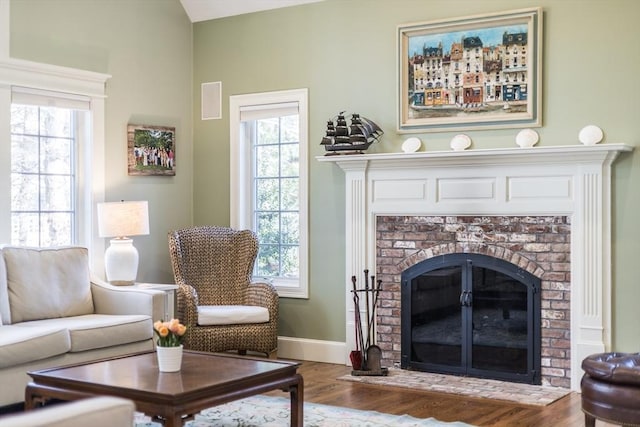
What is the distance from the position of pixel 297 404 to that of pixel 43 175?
9.72 feet

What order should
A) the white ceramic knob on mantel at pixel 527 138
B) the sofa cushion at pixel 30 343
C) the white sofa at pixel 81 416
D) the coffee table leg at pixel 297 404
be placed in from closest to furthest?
the white sofa at pixel 81 416 < the coffee table leg at pixel 297 404 < the sofa cushion at pixel 30 343 < the white ceramic knob on mantel at pixel 527 138

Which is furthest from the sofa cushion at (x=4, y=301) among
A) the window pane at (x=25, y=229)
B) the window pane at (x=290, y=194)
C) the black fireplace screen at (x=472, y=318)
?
the black fireplace screen at (x=472, y=318)

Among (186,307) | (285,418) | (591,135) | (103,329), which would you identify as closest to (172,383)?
(285,418)

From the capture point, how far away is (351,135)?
20.2 ft

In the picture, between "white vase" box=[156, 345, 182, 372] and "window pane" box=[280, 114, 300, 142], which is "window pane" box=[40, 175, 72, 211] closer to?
"window pane" box=[280, 114, 300, 142]

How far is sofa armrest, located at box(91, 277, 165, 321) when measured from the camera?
5.43 metres

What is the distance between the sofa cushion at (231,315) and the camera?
609 centimetres

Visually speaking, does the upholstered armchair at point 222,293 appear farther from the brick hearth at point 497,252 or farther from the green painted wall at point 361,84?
the brick hearth at point 497,252

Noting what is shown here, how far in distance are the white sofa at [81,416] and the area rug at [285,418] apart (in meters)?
2.81

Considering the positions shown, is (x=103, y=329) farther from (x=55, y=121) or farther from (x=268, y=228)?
(x=268, y=228)

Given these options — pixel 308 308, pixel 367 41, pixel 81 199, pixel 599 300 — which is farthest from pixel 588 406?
pixel 81 199

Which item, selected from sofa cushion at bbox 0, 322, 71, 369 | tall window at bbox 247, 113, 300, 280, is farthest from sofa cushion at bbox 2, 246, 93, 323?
tall window at bbox 247, 113, 300, 280

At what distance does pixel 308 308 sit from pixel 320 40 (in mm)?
2129

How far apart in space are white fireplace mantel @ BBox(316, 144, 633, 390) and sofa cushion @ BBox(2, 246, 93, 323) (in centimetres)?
196
